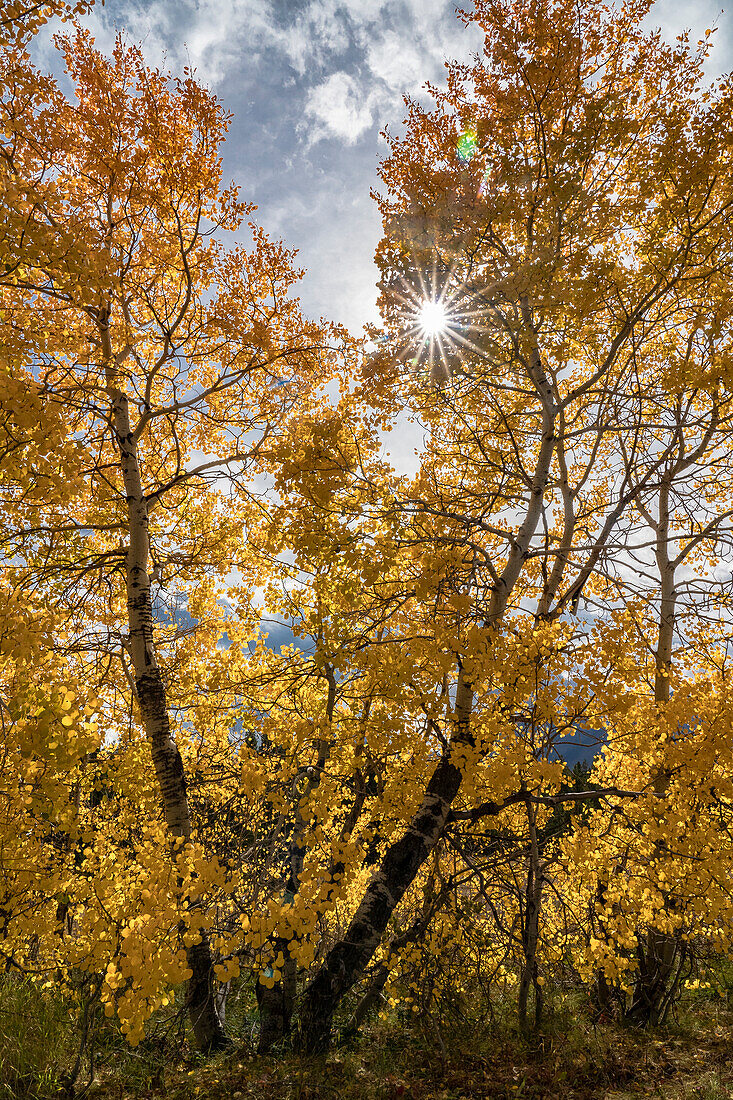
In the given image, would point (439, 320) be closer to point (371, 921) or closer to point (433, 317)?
point (433, 317)

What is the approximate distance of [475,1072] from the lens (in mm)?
4301

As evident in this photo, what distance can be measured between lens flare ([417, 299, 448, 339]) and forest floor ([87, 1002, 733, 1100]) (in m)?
6.01

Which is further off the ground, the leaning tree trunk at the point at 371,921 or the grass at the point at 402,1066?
the leaning tree trunk at the point at 371,921

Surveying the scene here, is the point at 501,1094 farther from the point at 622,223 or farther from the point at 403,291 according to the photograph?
the point at 622,223

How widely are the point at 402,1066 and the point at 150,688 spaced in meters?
4.16

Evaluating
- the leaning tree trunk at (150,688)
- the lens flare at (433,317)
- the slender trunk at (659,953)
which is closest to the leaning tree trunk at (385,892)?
the lens flare at (433,317)

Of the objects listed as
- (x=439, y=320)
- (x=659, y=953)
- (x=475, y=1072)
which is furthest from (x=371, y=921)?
(x=439, y=320)

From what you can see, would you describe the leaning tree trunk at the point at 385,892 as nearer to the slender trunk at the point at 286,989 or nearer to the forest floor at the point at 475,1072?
the forest floor at the point at 475,1072

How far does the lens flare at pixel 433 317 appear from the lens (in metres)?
4.69

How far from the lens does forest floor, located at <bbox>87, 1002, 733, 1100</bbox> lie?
383 cm

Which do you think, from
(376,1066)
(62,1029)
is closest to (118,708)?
(62,1029)

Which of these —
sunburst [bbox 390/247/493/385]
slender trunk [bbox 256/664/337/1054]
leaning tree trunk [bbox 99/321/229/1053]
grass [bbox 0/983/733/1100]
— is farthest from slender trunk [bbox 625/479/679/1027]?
leaning tree trunk [bbox 99/321/229/1053]

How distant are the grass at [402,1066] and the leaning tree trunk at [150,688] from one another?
0.36 m

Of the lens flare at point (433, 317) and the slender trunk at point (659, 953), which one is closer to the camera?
the lens flare at point (433, 317)
